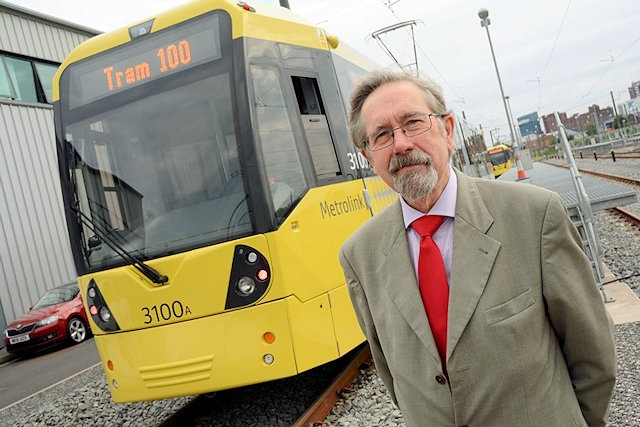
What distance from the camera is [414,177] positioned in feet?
6.03

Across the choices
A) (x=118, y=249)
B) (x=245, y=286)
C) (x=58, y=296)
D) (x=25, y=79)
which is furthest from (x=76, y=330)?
(x=245, y=286)

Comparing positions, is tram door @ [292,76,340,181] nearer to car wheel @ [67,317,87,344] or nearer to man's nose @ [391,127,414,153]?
man's nose @ [391,127,414,153]

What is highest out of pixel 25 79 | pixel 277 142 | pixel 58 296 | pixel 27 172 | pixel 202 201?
pixel 25 79

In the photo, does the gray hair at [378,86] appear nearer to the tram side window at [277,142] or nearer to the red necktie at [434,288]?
the red necktie at [434,288]

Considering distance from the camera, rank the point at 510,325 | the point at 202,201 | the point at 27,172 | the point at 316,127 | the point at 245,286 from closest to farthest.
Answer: the point at 510,325 < the point at 245,286 < the point at 202,201 < the point at 316,127 < the point at 27,172

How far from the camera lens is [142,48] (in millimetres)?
5355

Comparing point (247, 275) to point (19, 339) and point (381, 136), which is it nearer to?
point (381, 136)

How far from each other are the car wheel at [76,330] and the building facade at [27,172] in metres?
3.39

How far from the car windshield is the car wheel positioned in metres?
0.74

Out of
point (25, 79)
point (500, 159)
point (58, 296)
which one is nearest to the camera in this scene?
point (58, 296)

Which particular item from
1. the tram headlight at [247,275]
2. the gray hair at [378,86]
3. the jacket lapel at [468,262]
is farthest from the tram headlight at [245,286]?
the jacket lapel at [468,262]

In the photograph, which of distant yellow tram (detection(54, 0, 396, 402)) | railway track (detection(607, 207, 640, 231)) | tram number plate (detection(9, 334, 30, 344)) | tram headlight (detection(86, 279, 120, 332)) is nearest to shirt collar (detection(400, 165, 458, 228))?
distant yellow tram (detection(54, 0, 396, 402))

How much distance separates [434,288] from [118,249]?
13.3 feet

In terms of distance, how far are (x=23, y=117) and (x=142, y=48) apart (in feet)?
48.4
